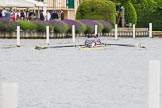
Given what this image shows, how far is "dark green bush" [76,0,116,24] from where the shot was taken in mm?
→ 74000

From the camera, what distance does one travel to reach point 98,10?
74.2 m

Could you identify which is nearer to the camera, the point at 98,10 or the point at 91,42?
the point at 91,42

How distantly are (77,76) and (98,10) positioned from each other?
4608cm

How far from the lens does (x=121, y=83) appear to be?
2558 cm

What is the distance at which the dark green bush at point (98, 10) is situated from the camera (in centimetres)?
7400

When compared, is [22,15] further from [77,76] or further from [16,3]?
[77,76]

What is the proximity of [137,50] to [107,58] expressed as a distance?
26.5 feet

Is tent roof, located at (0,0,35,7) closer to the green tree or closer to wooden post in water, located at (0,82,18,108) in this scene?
the green tree

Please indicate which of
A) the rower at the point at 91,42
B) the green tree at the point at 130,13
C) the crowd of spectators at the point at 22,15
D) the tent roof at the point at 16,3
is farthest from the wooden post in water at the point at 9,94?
the green tree at the point at 130,13

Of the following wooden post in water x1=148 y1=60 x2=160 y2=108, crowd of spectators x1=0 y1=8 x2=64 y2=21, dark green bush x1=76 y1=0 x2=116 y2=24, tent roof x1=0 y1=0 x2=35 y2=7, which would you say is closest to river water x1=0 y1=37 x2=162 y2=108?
wooden post in water x1=148 y1=60 x2=160 y2=108

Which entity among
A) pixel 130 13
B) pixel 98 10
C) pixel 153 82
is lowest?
pixel 153 82

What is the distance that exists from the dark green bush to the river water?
27394mm

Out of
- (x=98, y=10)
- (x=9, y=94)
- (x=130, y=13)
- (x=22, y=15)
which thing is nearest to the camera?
(x=9, y=94)

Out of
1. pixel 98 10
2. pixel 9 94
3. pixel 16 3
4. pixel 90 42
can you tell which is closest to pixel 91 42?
pixel 90 42
